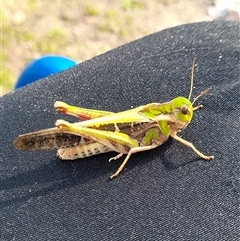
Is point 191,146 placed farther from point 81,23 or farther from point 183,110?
point 81,23

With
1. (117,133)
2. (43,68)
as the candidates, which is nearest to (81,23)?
(43,68)

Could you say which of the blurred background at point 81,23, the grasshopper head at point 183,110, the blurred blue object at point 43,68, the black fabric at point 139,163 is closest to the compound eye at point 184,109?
the grasshopper head at point 183,110

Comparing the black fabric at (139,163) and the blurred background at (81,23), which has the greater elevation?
the blurred background at (81,23)

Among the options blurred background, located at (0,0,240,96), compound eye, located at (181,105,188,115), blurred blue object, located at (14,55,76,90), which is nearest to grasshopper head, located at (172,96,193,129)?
compound eye, located at (181,105,188,115)

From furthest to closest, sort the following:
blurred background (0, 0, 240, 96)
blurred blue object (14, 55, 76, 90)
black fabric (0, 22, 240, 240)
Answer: blurred background (0, 0, 240, 96) < blurred blue object (14, 55, 76, 90) < black fabric (0, 22, 240, 240)

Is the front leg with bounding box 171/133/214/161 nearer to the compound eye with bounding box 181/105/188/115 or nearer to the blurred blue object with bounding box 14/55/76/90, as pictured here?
the compound eye with bounding box 181/105/188/115

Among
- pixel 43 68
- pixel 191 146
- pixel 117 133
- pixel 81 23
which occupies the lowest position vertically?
pixel 191 146

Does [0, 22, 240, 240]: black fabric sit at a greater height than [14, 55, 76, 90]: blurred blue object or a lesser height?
lesser

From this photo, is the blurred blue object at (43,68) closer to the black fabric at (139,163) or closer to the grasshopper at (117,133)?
the black fabric at (139,163)
